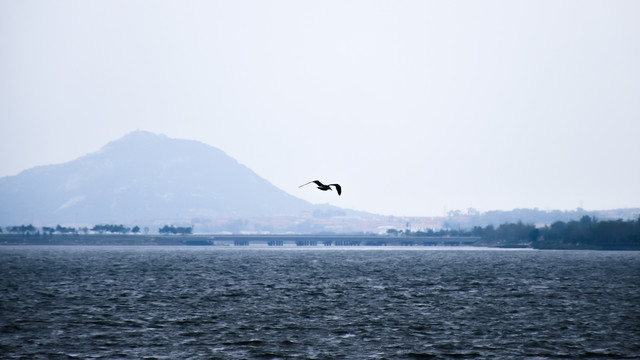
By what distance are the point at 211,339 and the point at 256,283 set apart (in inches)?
2784

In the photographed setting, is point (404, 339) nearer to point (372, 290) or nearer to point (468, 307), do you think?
point (468, 307)

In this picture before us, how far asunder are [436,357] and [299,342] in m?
11.0

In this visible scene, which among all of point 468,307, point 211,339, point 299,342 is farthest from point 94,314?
point 468,307

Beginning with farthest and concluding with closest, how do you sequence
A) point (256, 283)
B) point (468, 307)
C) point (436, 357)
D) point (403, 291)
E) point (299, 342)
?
point (256, 283) < point (403, 291) < point (468, 307) < point (299, 342) < point (436, 357)

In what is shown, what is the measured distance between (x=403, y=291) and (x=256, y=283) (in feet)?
90.9

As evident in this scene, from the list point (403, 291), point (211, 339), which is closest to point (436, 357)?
point (211, 339)

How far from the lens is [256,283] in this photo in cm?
13525

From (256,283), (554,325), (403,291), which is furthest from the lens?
(256,283)

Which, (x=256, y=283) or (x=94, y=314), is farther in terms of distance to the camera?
(x=256, y=283)

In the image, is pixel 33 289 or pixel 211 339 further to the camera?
pixel 33 289

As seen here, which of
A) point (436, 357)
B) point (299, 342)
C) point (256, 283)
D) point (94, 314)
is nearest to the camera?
point (436, 357)

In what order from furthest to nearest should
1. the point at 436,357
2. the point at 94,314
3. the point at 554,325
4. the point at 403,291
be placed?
the point at 403,291 < the point at 94,314 < the point at 554,325 < the point at 436,357

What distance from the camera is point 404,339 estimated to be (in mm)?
65438

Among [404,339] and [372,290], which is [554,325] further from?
[372,290]
